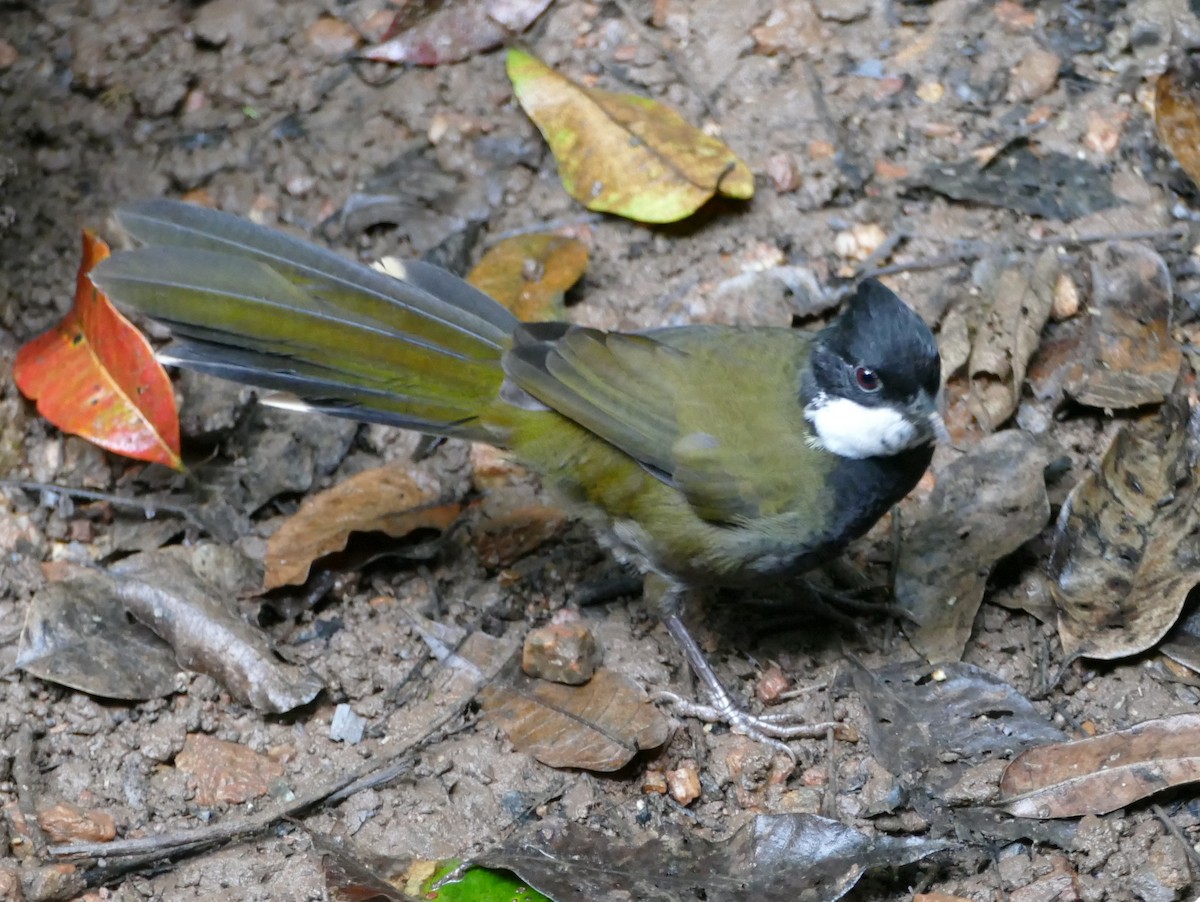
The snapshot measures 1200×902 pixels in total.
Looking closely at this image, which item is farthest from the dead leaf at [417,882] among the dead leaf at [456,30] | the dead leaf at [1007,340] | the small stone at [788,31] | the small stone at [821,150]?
the small stone at [788,31]

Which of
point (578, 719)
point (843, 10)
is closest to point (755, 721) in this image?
point (578, 719)

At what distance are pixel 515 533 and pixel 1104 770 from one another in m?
1.84

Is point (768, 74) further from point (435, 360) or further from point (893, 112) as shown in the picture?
point (435, 360)

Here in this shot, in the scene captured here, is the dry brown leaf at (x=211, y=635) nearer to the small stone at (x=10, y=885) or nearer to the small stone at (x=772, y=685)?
the small stone at (x=10, y=885)

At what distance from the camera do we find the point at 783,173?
4.69 metres

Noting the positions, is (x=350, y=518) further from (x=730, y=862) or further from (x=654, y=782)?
(x=730, y=862)

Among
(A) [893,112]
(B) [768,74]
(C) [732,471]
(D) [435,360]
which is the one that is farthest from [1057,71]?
(D) [435,360]

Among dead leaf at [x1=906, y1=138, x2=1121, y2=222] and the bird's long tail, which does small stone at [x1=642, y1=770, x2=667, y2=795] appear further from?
dead leaf at [x1=906, y1=138, x2=1121, y2=222]

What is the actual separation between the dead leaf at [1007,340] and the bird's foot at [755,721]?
1139mm

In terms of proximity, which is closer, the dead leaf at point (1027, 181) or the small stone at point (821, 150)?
the dead leaf at point (1027, 181)

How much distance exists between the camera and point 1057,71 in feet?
15.8

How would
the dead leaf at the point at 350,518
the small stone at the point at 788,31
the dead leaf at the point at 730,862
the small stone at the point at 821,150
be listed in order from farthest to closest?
the small stone at the point at 788,31 < the small stone at the point at 821,150 < the dead leaf at the point at 350,518 < the dead leaf at the point at 730,862

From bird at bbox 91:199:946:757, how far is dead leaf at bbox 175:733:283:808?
3.07 ft

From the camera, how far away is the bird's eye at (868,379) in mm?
3328
